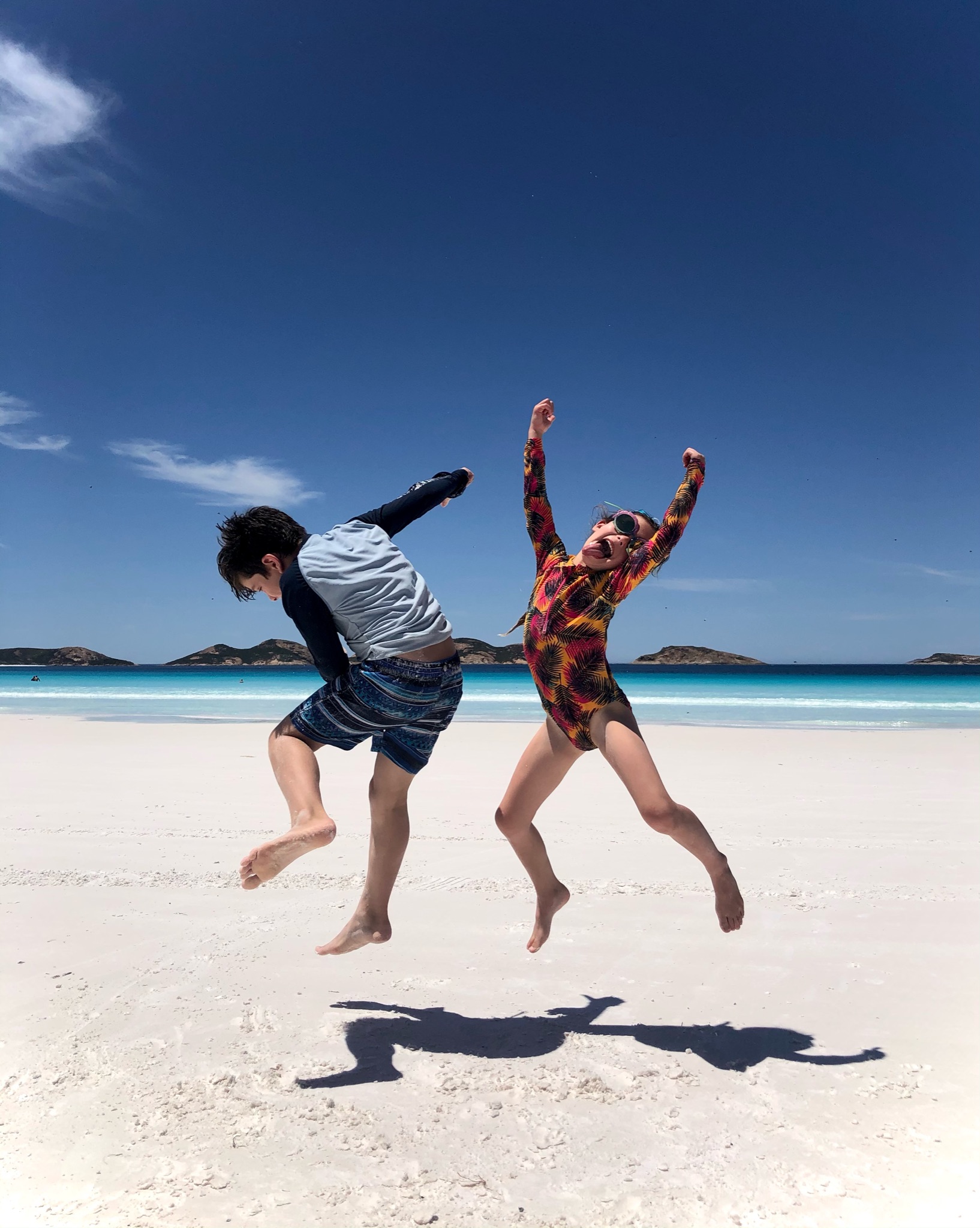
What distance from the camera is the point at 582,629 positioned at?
359cm

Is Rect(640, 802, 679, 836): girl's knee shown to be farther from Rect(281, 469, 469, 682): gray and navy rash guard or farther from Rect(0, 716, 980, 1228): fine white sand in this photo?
Rect(281, 469, 469, 682): gray and navy rash guard

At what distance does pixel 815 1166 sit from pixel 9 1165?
96.2 inches

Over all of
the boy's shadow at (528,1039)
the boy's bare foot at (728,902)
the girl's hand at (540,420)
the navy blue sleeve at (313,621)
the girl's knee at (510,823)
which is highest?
the girl's hand at (540,420)

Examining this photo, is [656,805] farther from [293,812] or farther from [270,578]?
[270,578]

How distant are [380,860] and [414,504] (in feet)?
5.13

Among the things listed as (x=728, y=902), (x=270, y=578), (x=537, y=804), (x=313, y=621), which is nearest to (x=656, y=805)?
(x=728, y=902)

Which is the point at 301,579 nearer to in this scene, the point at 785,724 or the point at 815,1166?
the point at 815,1166

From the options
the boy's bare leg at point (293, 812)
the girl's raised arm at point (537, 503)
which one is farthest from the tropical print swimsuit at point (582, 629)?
the boy's bare leg at point (293, 812)

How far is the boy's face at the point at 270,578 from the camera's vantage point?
3.39 m

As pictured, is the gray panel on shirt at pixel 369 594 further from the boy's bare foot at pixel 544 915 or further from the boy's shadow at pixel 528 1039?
the boy's shadow at pixel 528 1039

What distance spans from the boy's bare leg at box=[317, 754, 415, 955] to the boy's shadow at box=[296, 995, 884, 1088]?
1.05 feet

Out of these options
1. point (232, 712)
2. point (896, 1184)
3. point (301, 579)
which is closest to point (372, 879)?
point (301, 579)

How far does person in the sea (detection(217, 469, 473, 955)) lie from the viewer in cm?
324

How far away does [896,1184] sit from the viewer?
2467 millimetres
